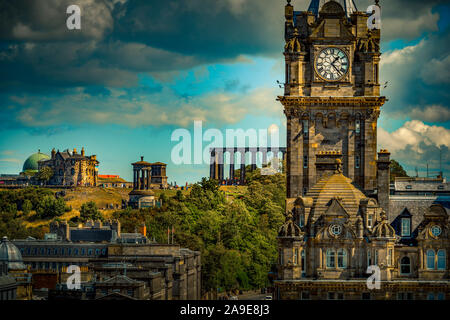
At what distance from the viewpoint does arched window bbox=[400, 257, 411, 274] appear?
8488 centimetres

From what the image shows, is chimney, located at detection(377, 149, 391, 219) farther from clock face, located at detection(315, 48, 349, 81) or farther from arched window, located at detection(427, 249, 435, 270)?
clock face, located at detection(315, 48, 349, 81)

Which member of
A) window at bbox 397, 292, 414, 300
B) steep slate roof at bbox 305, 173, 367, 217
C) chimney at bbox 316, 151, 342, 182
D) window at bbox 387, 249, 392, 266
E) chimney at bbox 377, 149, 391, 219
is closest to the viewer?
window at bbox 387, 249, 392, 266

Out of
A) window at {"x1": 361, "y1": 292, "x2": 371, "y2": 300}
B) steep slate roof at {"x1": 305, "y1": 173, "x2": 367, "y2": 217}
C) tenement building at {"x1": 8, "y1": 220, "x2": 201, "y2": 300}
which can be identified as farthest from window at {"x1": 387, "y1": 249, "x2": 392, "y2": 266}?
tenement building at {"x1": 8, "y1": 220, "x2": 201, "y2": 300}

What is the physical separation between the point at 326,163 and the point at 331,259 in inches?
564

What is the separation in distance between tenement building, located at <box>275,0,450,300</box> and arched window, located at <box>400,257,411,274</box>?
0.08 m

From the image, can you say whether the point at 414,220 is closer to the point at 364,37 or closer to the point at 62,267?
the point at 364,37

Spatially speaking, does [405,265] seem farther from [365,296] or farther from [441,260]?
[365,296]

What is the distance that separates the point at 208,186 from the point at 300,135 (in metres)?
82.7

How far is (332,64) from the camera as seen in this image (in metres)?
98.2

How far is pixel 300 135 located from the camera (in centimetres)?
9931

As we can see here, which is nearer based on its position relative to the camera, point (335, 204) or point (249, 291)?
point (335, 204)

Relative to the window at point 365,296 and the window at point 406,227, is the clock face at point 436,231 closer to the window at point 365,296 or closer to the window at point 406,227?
the window at point 406,227

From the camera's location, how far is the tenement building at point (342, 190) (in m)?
83.3
